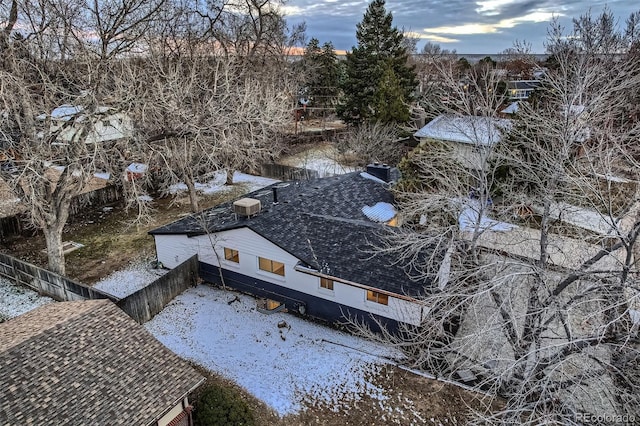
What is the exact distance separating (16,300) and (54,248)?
2.43 metres

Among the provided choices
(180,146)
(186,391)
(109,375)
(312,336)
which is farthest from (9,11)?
(312,336)

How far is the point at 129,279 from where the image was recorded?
1750 cm

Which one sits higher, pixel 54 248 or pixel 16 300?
pixel 54 248

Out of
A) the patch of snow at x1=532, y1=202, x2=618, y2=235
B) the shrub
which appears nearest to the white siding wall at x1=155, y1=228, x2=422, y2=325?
the patch of snow at x1=532, y1=202, x2=618, y2=235

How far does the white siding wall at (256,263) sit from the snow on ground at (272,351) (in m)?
1.20

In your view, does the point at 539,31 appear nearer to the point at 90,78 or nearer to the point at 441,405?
the point at 441,405

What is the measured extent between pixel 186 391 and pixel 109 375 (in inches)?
66.6

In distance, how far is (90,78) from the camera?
15133 millimetres

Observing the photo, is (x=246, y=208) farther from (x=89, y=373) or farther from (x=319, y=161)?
(x=319, y=161)

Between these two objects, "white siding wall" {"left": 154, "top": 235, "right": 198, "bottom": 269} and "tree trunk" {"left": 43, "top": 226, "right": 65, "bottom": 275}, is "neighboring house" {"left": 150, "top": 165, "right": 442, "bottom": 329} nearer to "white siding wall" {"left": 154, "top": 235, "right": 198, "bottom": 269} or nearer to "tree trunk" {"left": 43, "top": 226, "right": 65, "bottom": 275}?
"white siding wall" {"left": 154, "top": 235, "right": 198, "bottom": 269}

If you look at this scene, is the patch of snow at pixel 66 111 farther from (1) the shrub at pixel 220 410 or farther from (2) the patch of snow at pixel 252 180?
(2) the patch of snow at pixel 252 180

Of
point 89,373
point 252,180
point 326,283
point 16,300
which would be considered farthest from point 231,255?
point 252,180

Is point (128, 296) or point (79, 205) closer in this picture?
point (128, 296)

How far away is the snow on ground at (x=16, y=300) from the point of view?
15.3 m
